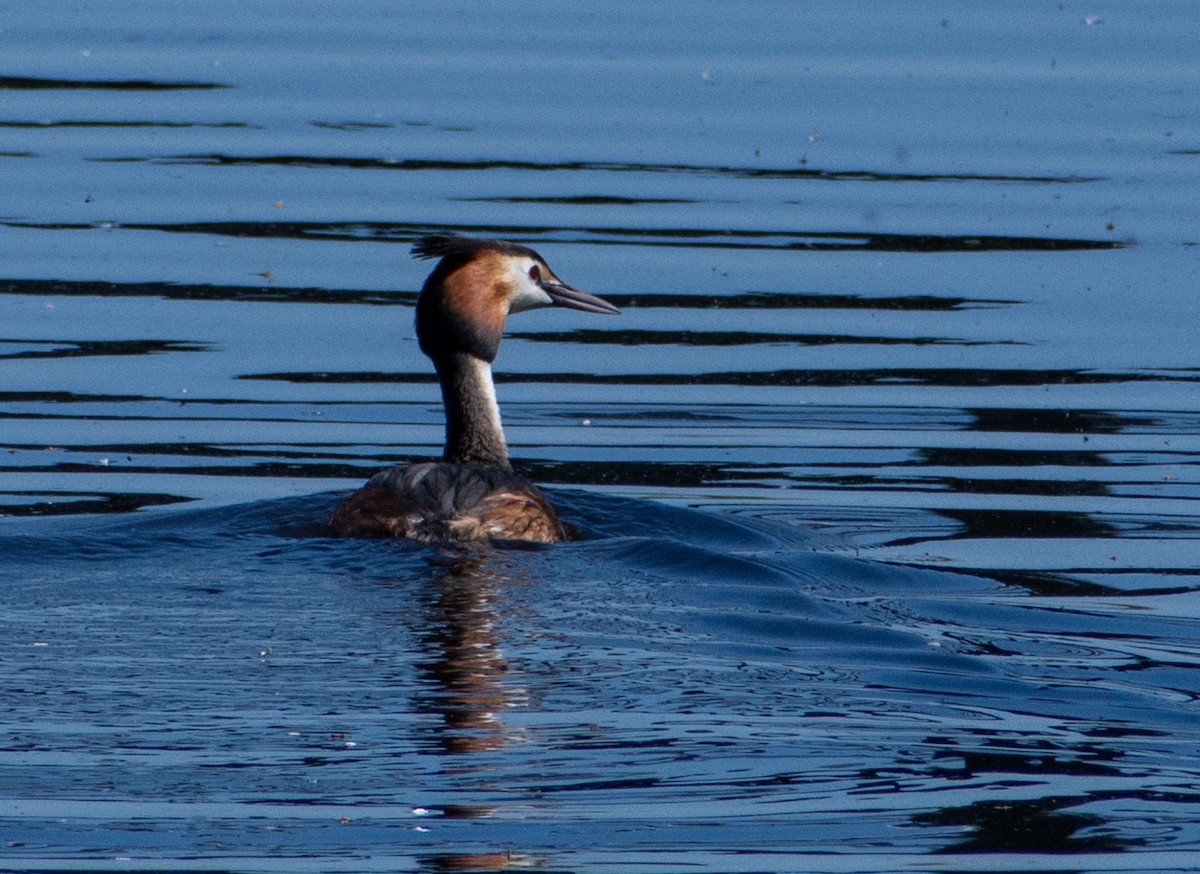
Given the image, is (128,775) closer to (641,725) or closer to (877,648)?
(641,725)

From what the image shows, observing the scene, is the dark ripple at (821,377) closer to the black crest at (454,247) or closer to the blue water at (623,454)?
the blue water at (623,454)

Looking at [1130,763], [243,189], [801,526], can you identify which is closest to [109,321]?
[243,189]

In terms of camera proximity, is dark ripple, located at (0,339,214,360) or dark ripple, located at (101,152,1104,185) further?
dark ripple, located at (101,152,1104,185)

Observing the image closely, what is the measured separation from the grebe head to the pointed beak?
165 mm

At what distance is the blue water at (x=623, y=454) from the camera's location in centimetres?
606

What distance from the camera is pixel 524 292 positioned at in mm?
10117

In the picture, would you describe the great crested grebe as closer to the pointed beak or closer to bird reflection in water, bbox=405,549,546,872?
the pointed beak

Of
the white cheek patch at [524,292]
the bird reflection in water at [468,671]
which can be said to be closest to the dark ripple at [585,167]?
the white cheek patch at [524,292]

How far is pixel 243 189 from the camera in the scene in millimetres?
15805

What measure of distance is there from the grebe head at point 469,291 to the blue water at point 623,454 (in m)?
0.74

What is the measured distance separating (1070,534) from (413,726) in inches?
152

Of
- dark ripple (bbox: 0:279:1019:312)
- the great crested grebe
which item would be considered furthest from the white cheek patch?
dark ripple (bbox: 0:279:1019:312)

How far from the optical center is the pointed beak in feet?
33.6

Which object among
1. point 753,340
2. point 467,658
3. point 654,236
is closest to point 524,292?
point 753,340
